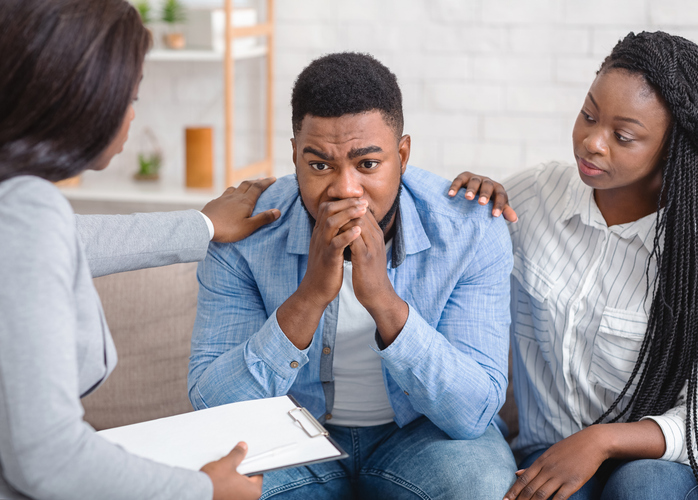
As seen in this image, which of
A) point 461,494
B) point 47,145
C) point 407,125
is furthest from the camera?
point 407,125

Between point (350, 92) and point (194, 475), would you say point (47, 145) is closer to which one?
point (194, 475)

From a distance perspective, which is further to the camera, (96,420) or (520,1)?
(520,1)

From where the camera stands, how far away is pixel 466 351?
1.21 m

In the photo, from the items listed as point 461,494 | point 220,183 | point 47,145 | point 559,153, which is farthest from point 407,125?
point 47,145

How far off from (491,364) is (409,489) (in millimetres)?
259

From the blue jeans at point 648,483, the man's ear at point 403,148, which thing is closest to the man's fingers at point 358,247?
the man's ear at point 403,148

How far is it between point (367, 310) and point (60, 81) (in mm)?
631

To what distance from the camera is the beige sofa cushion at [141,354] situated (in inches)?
61.0

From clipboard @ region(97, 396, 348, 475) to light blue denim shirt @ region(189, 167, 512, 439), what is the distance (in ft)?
0.58

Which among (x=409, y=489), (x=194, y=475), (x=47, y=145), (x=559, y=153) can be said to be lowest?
(x=409, y=489)

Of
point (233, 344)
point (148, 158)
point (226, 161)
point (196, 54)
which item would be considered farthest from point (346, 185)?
point (148, 158)

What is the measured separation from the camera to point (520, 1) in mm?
2361

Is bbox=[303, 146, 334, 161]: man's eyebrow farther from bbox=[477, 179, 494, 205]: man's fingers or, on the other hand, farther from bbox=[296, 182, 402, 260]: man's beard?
bbox=[477, 179, 494, 205]: man's fingers

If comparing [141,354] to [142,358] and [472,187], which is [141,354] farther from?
[472,187]
